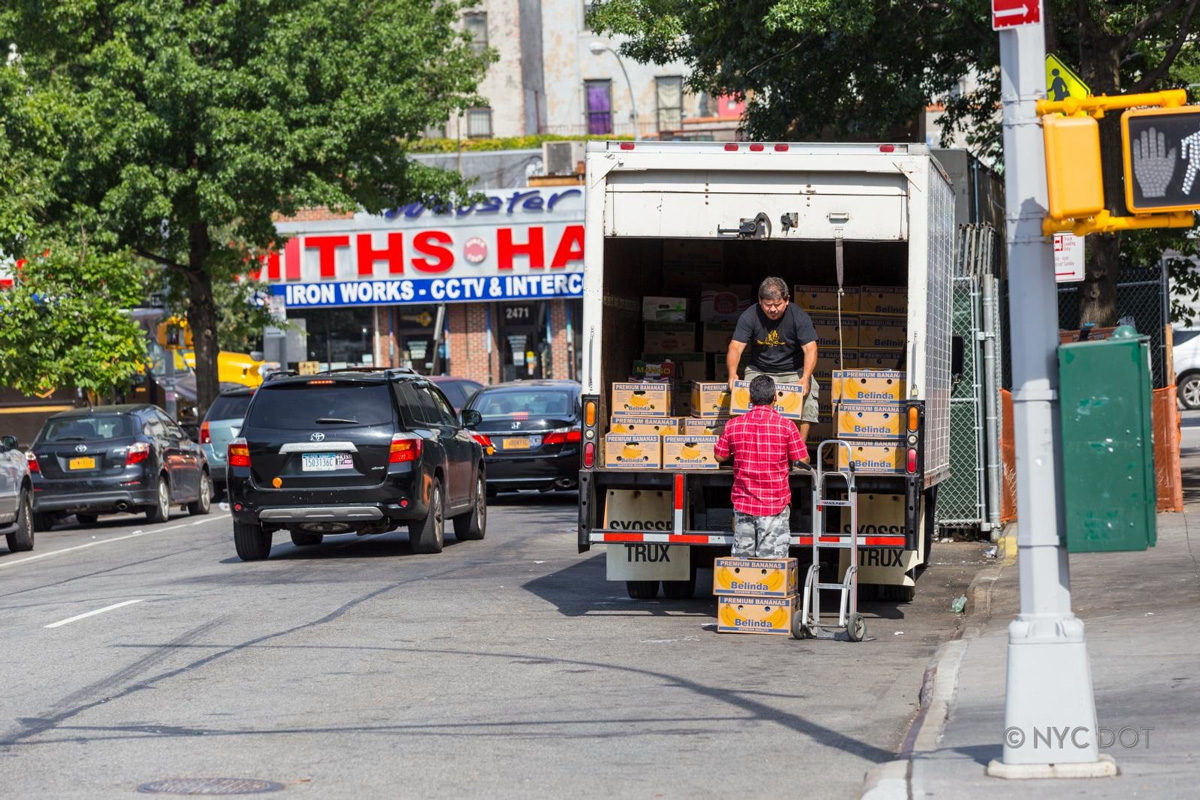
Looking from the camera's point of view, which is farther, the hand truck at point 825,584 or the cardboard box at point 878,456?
the cardboard box at point 878,456

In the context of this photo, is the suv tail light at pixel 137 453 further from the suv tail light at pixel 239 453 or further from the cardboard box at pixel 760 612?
the cardboard box at pixel 760 612

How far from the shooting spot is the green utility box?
6.67 m

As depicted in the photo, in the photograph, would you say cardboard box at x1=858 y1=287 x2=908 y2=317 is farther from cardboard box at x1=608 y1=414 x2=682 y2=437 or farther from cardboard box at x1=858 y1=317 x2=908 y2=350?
cardboard box at x1=608 y1=414 x2=682 y2=437

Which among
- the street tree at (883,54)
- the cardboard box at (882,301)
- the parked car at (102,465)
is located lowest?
the parked car at (102,465)

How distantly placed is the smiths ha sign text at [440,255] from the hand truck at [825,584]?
4116 centimetres

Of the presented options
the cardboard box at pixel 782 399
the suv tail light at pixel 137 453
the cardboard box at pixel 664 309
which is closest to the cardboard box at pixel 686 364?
the cardboard box at pixel 664 309

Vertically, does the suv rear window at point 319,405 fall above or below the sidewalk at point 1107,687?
above

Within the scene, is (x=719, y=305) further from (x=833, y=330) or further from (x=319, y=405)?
(x=319, y=405)

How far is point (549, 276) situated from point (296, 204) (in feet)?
65.9

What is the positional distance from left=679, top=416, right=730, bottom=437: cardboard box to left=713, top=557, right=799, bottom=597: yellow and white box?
1612mm

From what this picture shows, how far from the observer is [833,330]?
14750mm

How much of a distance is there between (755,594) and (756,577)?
112mm

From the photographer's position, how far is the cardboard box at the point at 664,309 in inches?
594

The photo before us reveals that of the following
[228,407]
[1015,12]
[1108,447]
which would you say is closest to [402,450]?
[1015,12]
